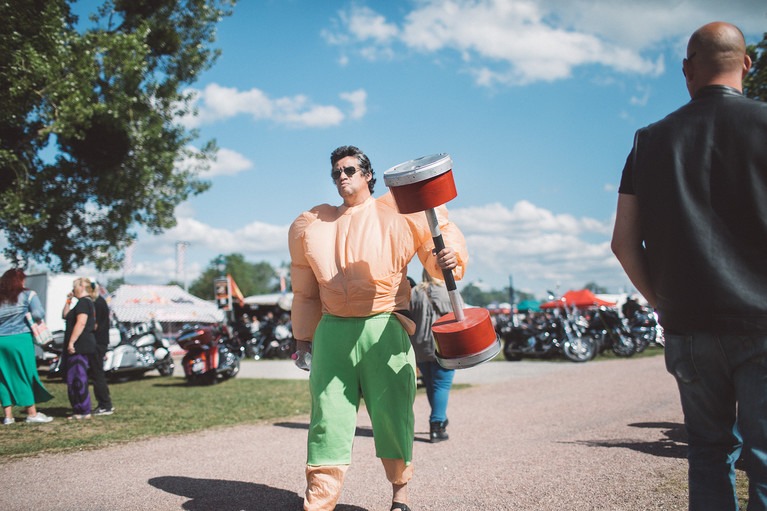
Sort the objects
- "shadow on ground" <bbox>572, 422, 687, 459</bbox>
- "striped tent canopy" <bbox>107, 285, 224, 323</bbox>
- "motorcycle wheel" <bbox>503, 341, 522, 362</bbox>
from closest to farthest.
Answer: "shadow on ground" <bbox>572, 422, 687, 459</bbox>
"motorcycle wheel" <bbox>503, 341, 522, 362</bbox>
"striped tent canopy" <bbox>107, 285, 224, 323</bbox>

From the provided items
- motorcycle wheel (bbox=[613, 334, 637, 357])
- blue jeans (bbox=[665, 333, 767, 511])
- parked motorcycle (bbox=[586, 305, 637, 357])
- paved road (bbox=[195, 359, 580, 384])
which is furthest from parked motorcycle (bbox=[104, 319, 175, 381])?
motorcycle wheel (bbox=[613, 334, 637, 357])

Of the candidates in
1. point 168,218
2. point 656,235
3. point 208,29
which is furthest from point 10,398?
point 208,29

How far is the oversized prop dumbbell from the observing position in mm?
2615

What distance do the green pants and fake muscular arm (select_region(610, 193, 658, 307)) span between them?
1242 mm

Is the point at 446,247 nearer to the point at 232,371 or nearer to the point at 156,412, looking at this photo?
the point at 156,412

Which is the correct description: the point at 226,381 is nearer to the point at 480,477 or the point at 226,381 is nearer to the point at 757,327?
the point at 480,477

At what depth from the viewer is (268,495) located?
3.67 metres

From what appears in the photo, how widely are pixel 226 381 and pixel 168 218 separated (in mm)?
5664

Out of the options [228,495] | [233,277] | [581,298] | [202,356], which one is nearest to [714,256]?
[228,495]

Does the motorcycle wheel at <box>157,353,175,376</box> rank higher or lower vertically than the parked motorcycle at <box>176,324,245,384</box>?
lower

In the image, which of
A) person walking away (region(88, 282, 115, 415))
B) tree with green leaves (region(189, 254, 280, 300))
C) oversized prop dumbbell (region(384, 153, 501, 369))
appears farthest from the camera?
tree with green leaves (region(189, 254, 280, 300))

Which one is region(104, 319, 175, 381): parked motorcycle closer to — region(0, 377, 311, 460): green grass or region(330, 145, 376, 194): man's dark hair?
region(0, 377, 311, 460): green grass

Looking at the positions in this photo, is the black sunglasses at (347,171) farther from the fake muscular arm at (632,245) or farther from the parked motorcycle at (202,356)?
the parked motorcycle at (202,356)

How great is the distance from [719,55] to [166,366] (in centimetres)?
1370
